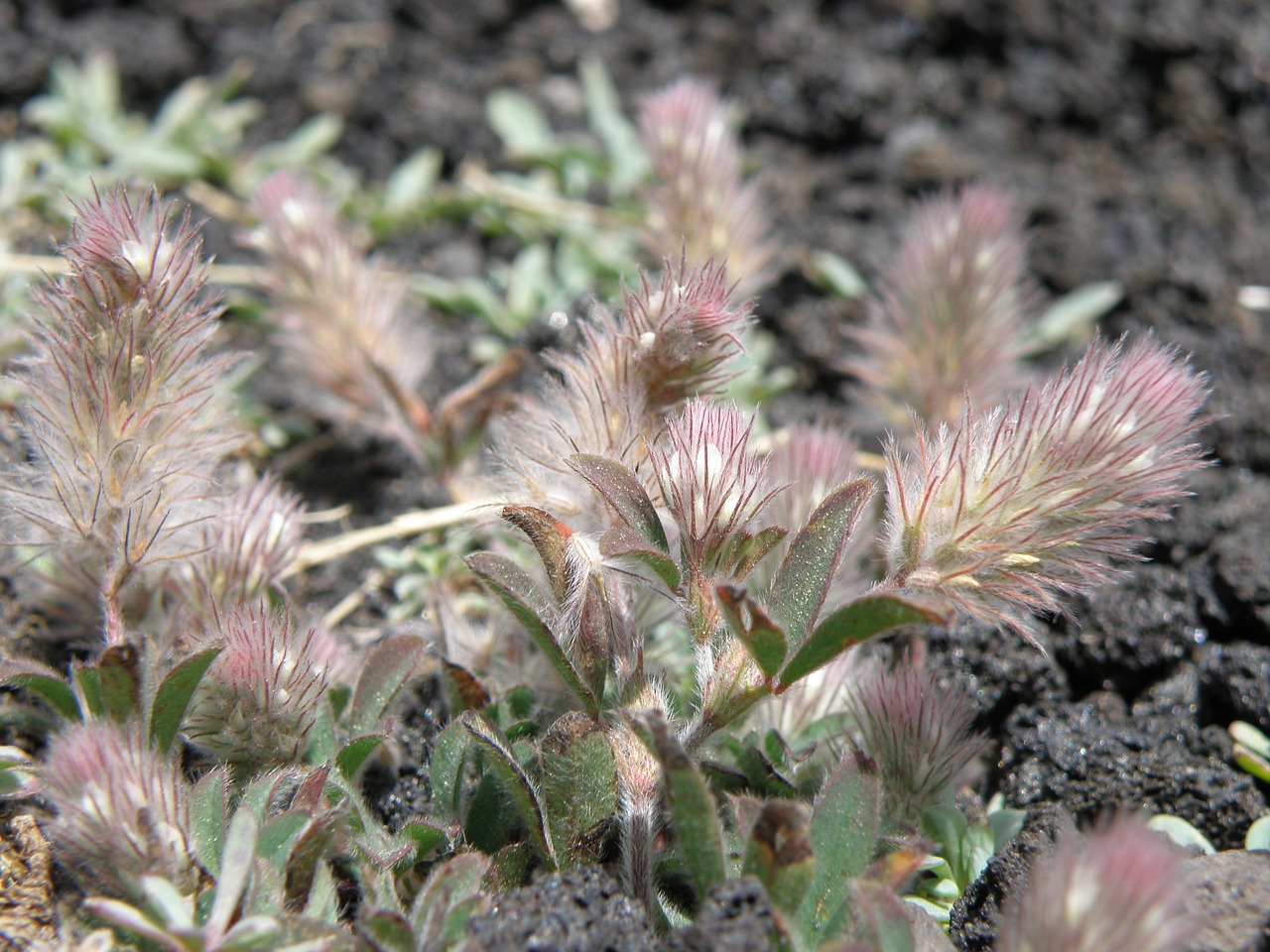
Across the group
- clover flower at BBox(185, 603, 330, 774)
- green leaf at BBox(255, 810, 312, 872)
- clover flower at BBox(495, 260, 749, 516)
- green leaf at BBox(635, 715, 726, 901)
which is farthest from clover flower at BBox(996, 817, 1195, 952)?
clover flower at BBox(185, 603, 330, 774)

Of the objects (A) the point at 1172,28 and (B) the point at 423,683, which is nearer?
(B) the point at 423,683

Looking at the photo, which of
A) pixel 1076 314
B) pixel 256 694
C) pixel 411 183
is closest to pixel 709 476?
pixel 256 694

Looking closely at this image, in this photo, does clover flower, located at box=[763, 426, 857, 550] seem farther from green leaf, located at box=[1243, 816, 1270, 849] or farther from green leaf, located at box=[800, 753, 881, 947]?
green leaf, located at box=[1243, 816, 1270, 849]

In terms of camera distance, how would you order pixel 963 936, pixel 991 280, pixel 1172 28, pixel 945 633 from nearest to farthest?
1. pixel 963 936
2. pixel 945 633
3. pixel 991 280
4. pixel 1172 28

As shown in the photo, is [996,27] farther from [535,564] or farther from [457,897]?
[457,897]

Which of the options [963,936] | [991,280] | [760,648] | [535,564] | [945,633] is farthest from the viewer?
[991,280]

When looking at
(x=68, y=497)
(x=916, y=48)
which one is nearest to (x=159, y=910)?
(x=68, y=497)

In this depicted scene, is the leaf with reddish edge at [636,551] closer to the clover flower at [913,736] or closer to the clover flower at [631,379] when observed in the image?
the clover flower at [631,379]
